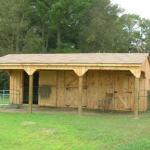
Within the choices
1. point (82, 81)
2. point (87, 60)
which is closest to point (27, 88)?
point (82, 81)

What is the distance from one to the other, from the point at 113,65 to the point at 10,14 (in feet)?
84.7

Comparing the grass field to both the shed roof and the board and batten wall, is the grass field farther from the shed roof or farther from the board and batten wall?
the board and batten wall

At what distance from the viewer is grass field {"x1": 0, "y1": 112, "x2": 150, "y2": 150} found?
12367 mm

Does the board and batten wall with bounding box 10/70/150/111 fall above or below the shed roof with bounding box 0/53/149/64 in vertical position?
below

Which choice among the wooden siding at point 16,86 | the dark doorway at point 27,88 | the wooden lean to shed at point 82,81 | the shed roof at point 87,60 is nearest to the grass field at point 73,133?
the shed roof at point 87,60

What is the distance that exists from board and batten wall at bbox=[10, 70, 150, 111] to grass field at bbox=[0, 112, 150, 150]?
15.0 feet

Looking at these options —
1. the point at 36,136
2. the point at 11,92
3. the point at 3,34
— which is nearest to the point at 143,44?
the point at 3,34

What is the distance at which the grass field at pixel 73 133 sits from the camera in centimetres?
1237

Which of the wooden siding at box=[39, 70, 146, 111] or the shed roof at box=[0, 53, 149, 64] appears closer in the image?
the shed roof at box=[0, 53, 149, 64]

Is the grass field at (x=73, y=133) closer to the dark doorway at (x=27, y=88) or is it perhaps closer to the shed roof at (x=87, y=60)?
the shed roof at (x=87, y=60)

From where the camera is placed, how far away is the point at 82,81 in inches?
947

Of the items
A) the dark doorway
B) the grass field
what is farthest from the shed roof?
the grass field

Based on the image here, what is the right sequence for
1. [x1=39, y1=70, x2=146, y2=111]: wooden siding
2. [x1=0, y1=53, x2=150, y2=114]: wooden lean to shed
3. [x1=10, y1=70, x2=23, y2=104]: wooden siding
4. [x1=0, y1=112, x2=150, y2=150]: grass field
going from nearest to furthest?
1. [x1=0, y1=112, x2=150, y2=150]: grass field
2. [x1=0, y1=53, x2=150, y2=114]: wooden lean to shed
3. [x1=39, y1=70, x2=146, y2=111]: wooden siding
4. [x1=10, y1=70, x2=23, y2=104]: wooden siding

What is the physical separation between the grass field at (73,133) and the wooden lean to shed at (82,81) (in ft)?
10.9
